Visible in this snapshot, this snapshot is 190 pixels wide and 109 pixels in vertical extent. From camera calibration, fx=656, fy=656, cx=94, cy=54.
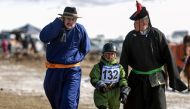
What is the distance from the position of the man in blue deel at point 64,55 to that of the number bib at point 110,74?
0.43 m

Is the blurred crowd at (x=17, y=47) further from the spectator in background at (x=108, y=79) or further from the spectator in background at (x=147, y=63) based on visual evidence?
the spectator in background at (x=147, y=63)

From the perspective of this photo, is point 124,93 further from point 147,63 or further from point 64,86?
point 64,86

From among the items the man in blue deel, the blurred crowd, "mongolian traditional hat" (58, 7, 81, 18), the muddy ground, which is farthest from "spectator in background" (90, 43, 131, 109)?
the blurred crowd

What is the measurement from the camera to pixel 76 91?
8.62m

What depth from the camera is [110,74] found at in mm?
8906

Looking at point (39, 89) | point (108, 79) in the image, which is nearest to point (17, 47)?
point (39, 89)

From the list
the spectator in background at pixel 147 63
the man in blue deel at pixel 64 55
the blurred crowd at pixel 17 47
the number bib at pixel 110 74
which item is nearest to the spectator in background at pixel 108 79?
the number bib at pixel 110 74

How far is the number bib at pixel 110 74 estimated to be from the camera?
892 cm

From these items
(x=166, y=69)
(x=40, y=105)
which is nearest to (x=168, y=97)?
(x=40, y=105)

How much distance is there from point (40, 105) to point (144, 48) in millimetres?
4979

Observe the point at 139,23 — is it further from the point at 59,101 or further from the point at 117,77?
the point at 59,101

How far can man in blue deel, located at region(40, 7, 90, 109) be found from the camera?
8.37m

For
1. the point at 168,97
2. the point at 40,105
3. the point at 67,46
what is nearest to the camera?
the point at 67,46

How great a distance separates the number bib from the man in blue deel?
435 mm
